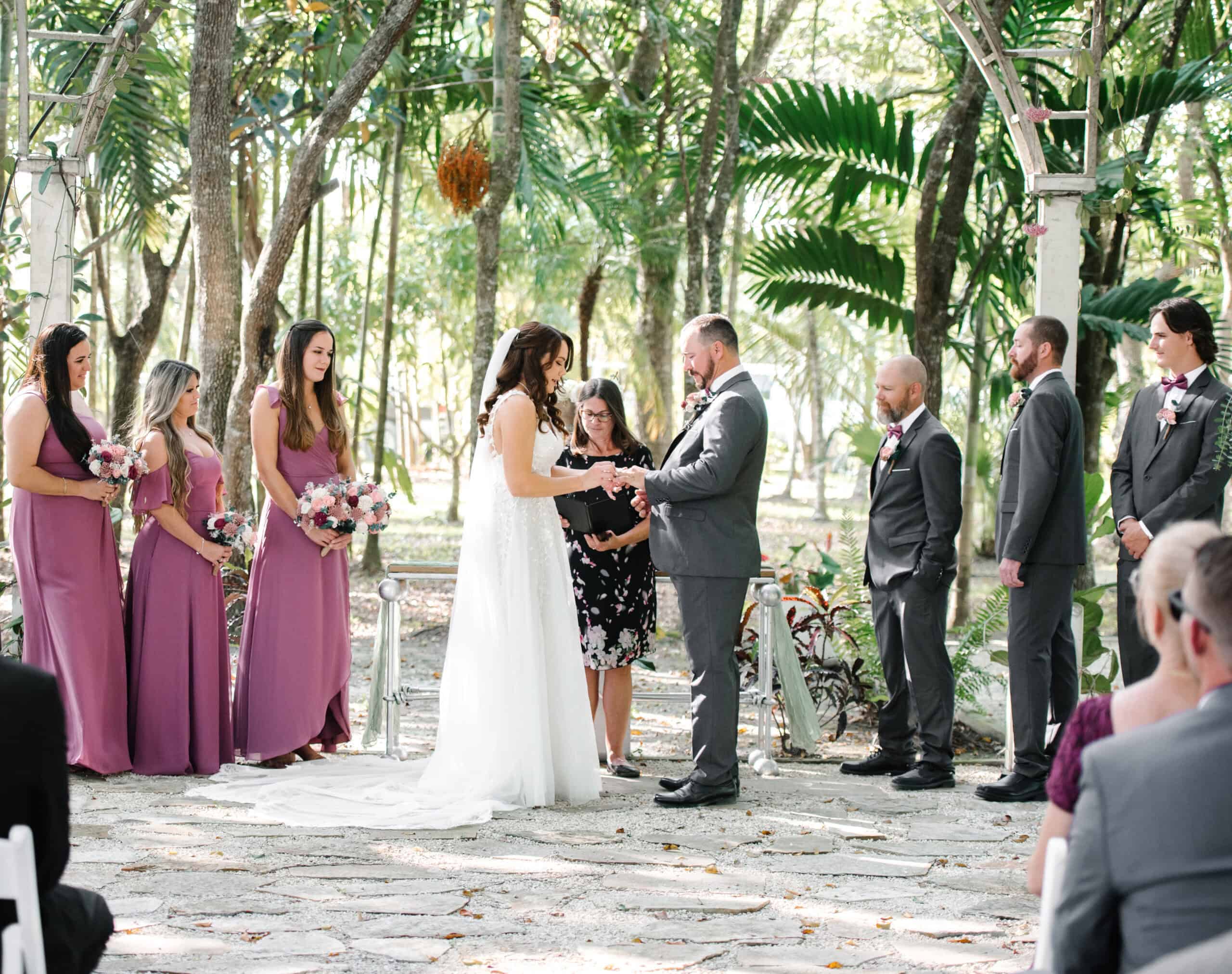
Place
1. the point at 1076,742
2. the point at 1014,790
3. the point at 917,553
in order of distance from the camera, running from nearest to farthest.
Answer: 1. the point at 1076,742
2. the point at 1014,790
3. the point at 917,553

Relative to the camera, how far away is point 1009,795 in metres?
5.82

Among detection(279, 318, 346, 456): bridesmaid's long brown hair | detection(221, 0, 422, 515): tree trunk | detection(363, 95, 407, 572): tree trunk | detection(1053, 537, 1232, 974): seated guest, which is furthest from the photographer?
detection(363, 95, 407, 572): tree trunk

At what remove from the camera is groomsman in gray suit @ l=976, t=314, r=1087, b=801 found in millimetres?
5730

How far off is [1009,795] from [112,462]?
4304 mm

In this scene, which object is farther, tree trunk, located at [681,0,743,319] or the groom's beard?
tree trunk, located at [681,0,743,319]

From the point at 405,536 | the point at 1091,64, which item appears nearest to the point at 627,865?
the point at 1091,64

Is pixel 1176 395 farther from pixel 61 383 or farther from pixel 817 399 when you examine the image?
pixel 817 399

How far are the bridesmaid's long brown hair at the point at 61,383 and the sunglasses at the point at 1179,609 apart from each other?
194 inches

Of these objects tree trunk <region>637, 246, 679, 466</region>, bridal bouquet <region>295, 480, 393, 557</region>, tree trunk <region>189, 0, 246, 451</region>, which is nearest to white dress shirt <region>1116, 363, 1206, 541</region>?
bridal bouquet <region>295, 480, 393, 557</region>

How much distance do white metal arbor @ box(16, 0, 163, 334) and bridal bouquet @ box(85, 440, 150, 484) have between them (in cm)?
153

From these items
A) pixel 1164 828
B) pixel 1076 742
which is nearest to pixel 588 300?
pixel 1076 742

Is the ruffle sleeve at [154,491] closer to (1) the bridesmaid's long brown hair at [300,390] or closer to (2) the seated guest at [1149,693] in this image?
(1) the bridesmaid's long brown hair at [300,390]

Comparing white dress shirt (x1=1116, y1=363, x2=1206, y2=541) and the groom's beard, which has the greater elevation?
the groom's beard

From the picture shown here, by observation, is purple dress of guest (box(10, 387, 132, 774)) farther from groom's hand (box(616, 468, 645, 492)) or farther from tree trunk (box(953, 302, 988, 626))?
tree trunk (box(953, 302, 988, 626))
